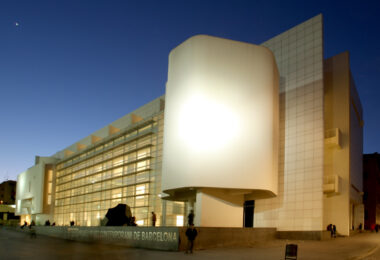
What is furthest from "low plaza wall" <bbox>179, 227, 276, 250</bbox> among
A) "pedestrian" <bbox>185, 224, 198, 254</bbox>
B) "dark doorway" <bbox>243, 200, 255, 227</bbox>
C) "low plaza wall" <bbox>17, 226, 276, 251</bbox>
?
"dark doorway" <bbox>243, 200, 255, 227</bbox>

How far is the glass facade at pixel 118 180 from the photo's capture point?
4294 centimetres

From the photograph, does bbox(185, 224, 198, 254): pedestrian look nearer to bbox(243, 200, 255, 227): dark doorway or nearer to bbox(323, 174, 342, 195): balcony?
bbox(323, 174, 342, 195): balcony

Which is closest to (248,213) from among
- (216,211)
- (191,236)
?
(216,211)

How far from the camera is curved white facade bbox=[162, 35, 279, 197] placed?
88.3 feet

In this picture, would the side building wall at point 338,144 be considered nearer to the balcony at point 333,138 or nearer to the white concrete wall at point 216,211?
the balcony at point 333,138

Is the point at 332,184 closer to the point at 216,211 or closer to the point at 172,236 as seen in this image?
the point at 216,211

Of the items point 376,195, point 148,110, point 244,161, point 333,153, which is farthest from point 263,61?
point 376,195

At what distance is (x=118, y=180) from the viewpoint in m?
51.2

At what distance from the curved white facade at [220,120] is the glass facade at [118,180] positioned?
43.3 ft

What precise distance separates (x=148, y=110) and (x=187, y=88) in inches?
893

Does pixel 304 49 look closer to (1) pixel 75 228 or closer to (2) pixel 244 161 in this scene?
(2) pixel 244 161

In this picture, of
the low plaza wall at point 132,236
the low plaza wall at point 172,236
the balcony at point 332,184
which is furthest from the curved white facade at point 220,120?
the balcony at point 332,184

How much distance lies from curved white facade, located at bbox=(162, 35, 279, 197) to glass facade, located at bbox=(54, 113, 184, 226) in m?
13.2

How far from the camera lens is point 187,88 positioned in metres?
28.3
